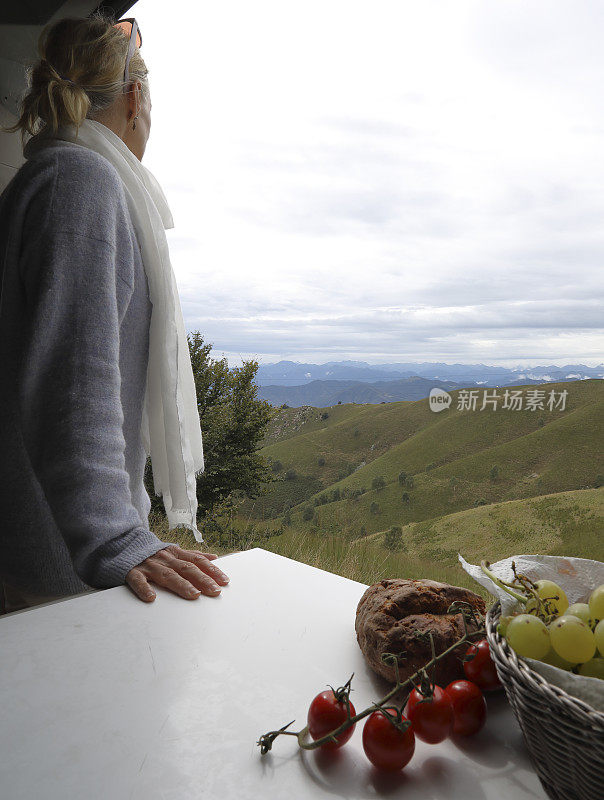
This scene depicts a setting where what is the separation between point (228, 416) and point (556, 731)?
21.3 ft

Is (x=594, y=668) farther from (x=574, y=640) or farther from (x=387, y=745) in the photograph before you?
(x=387, y=745)

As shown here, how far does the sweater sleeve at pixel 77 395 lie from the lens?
604 millimetres

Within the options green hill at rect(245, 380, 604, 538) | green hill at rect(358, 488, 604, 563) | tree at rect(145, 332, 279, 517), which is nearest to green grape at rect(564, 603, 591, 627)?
tree at rect(145, 332, 279, 517)

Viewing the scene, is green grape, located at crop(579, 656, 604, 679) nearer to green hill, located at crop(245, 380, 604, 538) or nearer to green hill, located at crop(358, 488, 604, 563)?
green hill, located at crop(358, 488, 604, 563)

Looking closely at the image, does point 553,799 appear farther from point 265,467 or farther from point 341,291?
point 341,291

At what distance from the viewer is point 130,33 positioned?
84cm

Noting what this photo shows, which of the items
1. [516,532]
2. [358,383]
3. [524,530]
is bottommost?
[516,532]

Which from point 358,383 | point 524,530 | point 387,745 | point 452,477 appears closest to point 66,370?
point 387,745

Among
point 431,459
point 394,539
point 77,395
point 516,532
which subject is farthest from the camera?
point 431,459

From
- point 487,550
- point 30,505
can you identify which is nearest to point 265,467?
point 30,505

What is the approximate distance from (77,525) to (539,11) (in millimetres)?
3021

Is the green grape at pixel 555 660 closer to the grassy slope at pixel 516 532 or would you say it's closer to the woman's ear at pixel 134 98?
the woman's ear at pixel 134 98

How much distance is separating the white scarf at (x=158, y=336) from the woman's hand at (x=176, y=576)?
0.85ft

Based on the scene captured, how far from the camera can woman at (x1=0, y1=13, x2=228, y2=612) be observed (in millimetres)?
617
